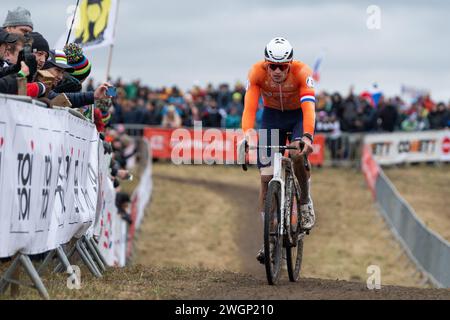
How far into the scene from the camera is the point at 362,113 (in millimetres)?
35188

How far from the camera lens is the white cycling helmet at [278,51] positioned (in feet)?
33.5

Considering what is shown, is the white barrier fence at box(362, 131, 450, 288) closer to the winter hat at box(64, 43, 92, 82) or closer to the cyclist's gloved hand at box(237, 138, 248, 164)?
the cyclist's gloved hand at box(237, 138, 248, 164)

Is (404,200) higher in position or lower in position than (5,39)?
lower

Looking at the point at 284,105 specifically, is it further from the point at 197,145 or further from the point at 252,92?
the point at 197,145

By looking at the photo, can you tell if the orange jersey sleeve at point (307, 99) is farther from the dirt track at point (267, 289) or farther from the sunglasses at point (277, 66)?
the dirt track at point (267, 289)

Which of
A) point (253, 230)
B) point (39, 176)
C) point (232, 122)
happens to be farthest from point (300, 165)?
point (232, 122)

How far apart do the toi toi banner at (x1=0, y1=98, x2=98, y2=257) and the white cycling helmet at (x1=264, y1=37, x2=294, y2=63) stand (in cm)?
201

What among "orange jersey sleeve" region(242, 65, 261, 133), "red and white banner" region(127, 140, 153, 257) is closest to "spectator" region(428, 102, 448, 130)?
"red and white banner" region(127, 140, 153, 257)

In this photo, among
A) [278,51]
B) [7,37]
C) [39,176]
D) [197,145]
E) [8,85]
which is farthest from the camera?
[197,145]

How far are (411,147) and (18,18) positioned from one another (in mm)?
27051

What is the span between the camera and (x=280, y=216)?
9805 millimetres

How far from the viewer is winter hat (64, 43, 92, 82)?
11.6m

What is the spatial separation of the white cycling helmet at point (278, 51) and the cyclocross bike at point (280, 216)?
0.93 meters

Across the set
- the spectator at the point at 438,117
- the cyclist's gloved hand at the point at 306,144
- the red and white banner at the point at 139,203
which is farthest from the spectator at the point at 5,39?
the spectator at the point at 438,117
